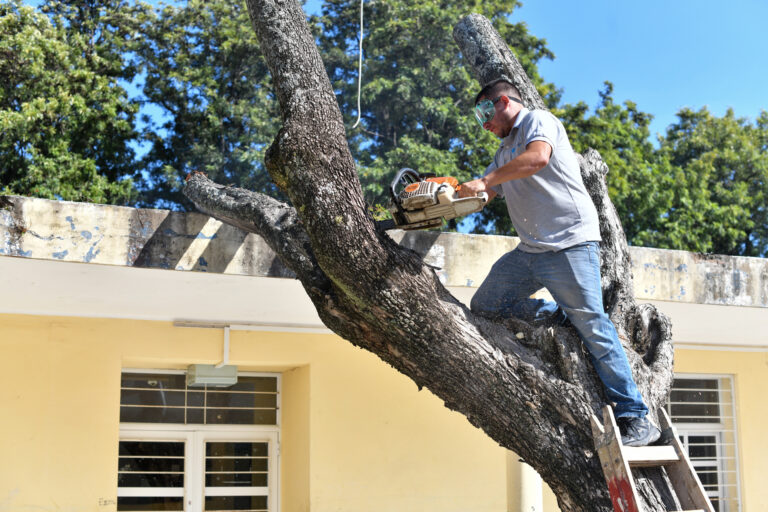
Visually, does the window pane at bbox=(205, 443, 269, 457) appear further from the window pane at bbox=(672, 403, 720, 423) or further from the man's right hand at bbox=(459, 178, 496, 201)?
the man's right hand at bbox=(459, 178, 496, 201)

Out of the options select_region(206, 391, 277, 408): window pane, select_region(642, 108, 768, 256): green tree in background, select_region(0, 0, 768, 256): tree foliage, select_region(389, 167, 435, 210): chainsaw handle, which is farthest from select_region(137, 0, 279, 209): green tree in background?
select_region(389, 167, 435, 210): chainsaw handle

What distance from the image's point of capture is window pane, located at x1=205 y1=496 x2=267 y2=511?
7.68 m

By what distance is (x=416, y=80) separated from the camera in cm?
2442

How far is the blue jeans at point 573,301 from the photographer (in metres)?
3.67

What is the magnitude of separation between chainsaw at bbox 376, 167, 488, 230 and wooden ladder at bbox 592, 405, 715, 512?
3.27 feet

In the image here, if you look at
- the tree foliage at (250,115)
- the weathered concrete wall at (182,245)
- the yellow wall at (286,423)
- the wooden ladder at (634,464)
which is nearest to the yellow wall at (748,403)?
the yellow wall at (286,423)

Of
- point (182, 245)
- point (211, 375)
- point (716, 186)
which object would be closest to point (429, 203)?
point (182, 245)

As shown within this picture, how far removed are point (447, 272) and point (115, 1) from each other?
66.0 feet

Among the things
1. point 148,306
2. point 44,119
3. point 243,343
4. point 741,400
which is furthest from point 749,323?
point 44,119

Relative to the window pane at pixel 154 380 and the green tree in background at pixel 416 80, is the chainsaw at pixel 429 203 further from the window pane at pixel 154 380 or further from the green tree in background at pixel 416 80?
the green tree in background at pixel 416 80

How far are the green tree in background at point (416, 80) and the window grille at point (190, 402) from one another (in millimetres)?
15520

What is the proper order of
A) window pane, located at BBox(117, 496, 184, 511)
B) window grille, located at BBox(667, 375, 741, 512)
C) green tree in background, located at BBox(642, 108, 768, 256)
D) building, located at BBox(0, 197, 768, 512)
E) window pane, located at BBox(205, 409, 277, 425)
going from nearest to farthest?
building, located at BBox(0, 197, 768, 512) → window pane, located at BBox(117, 496, 184, 511) → window pane, located at BBox(205, 409, 277, 425) → window grille, located at BBox(667, 375, 741, 512) → green tree in background, located at BBox(642, 108, 768, 256)

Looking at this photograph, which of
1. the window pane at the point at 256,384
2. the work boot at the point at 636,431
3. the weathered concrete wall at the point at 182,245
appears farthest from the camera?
the window pane at the point at 256,384

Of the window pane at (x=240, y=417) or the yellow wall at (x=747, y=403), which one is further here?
the yellow wall at (x=747, y=403)
